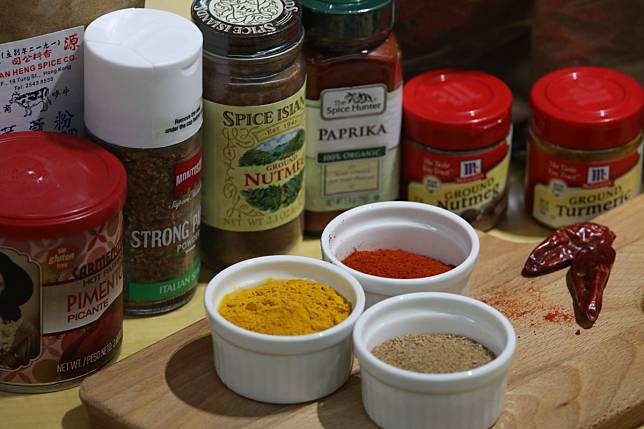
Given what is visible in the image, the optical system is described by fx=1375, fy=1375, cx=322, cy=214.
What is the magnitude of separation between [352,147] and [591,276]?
0.26 m

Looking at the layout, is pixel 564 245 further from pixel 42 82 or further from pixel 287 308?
pixel 42 82

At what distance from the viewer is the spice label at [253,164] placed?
1.22 metres

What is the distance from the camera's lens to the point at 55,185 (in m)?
1.08

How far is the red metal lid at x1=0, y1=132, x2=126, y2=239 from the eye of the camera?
1042 mm

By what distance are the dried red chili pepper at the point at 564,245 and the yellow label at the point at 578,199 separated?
6 centimetres

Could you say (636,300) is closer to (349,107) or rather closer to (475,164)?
(475,164)

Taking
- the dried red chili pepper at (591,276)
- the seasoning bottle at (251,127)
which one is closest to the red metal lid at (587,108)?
the dried red chili pepper at (591,276)

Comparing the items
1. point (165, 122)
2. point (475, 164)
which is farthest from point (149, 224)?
point (475, 164)

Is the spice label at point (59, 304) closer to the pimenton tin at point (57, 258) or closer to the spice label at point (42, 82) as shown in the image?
the pimenton tin at point (57, 258)

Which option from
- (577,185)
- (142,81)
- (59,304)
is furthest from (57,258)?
(577,185)

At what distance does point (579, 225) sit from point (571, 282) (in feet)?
0.26

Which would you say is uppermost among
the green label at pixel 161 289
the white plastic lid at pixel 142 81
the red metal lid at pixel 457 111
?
the white plastic lid at pixel 142 81

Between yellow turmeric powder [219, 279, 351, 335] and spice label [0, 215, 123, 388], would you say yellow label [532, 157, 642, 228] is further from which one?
spice label [0, 215, 123, 388]

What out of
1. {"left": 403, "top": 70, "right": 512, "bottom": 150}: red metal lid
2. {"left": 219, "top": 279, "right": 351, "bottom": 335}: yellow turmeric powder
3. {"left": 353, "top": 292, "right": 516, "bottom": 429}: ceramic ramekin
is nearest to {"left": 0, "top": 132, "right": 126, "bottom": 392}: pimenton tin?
{"left": 219, "top": 279, "right": 351, "bottom": 335}: yellow turmeric powder
